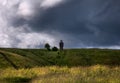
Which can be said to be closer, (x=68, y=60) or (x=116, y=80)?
(x=116, y=80)

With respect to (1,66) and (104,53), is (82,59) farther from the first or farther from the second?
(1,66)

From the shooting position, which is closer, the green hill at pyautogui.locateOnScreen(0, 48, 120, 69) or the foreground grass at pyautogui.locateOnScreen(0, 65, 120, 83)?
the foreground grass at pyautogui.locateOnScreen(0, 65, 120, 83)

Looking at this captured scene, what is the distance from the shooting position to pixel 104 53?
7169 cm

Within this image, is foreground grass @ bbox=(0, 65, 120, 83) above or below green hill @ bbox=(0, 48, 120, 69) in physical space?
below

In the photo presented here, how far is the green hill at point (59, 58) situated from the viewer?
56.2 metres

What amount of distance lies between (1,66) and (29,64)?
15.6 ft

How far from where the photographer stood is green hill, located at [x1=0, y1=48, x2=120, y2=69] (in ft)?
184

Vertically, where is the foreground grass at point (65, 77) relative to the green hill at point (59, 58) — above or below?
below

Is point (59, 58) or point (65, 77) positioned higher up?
point (59, 58)

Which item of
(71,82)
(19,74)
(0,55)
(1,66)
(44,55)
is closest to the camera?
(71,82)

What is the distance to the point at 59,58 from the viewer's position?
219 ft

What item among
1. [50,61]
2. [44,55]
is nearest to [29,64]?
[50,61]

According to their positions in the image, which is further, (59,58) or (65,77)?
(59,58)

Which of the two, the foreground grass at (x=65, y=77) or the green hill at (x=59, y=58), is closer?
the foreground grass at (x=65, y=77)
